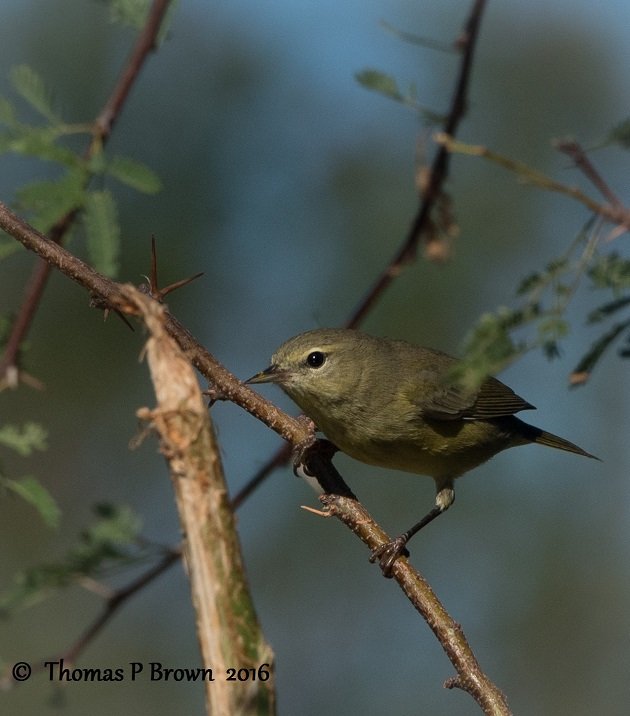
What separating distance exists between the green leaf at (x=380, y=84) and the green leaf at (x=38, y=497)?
2230 mm

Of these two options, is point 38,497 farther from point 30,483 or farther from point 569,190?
point 569,190

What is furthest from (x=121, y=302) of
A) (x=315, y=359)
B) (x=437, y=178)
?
(x=315, y=359)

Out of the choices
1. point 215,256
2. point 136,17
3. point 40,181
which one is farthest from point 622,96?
point 40,181

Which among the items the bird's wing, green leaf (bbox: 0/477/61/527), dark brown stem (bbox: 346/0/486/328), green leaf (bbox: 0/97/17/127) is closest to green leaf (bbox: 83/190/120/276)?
green leaf (bbox: 0/97/17/127)

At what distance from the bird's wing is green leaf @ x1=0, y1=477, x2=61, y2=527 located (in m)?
2.31

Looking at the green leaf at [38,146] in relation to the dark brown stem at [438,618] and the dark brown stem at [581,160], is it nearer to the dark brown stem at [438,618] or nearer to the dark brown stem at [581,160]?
the dark brown stem at [438,618]

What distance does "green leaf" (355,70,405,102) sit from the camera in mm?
4223

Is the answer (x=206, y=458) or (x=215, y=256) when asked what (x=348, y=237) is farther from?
(x=206, y=458)

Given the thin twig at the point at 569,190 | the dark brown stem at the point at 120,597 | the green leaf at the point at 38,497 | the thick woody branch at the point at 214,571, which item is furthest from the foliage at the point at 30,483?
the thin twig at the point at 569,190

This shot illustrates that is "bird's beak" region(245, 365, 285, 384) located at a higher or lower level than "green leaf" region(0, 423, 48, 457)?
higher

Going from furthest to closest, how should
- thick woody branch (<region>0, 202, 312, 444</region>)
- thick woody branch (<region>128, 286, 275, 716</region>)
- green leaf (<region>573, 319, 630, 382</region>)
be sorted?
1. thick woody branch (<region>0, 202, 312, 444</region>)
2. green leaf (<region>573, 319, 630, 382</region>)
3. thick woody branch (<region>128, 286, 275, 716</region>)

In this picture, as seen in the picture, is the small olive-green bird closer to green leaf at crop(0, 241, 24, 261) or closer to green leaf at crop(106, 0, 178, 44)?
green leaf at crop(0, 241, 24, 261)

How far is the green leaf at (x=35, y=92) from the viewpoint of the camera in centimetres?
458

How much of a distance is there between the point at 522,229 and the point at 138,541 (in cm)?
527
